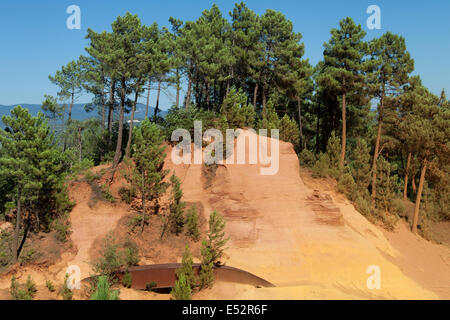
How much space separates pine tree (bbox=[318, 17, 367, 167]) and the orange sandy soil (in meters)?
8.40

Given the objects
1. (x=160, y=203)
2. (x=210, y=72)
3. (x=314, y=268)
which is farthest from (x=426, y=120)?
(x=160, y=203)

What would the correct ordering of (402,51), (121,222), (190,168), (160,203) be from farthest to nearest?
(402,51)
(190,168)
(160,203)
(121,222)

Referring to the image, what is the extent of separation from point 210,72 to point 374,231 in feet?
60.5

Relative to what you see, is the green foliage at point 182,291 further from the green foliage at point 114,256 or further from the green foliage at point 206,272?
the green foliage at point 114,256

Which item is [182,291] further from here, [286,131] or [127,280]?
[286,131]

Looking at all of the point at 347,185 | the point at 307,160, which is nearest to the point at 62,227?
the point at 307,160

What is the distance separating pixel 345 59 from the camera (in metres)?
28.1

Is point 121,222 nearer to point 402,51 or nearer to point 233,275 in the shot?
point 233,275

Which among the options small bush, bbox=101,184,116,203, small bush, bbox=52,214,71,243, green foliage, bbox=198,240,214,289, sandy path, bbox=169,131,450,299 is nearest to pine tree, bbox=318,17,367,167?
sandy path, bbox=169,131,450,299

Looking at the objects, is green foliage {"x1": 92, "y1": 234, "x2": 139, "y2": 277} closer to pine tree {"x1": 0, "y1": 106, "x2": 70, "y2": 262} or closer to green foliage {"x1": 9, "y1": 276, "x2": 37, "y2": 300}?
green foliage {"x1": 9, "y1": 276, "x2": 37, "y2": 300}

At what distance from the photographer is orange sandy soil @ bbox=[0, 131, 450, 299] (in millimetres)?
16438

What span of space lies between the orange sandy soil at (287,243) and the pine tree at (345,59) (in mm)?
8395

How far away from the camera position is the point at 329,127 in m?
37.2

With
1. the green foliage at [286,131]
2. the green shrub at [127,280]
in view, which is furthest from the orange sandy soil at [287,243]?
the green foliage at [286,131]
